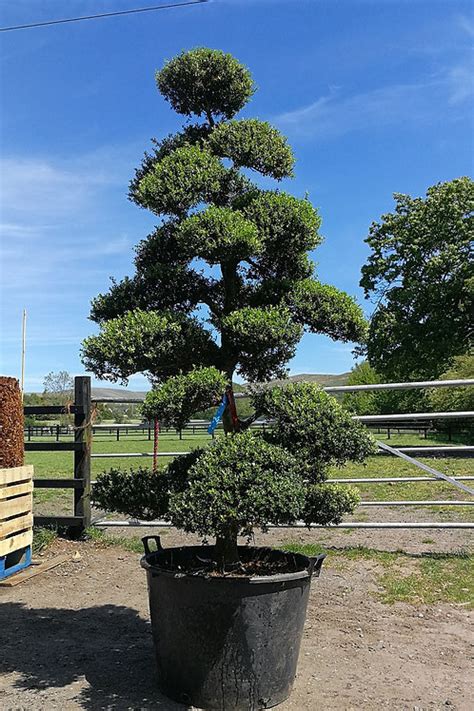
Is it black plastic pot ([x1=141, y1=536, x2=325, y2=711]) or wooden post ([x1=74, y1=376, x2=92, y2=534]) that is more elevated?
wooden post ([x1=74, y1=376, x2=92, y2=534])

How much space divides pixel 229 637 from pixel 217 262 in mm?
2015

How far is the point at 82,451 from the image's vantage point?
659 cm

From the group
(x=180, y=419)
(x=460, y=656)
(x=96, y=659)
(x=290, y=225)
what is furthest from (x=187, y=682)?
(x=290, y=225)

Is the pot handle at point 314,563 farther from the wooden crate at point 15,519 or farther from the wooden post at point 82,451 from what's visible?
the wooden post at point 82,451

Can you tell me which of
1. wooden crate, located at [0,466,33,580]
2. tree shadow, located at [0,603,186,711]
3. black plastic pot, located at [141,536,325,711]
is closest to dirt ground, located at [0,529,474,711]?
tree shadow, located at [0,603,186,711]

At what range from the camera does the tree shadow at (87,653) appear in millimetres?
3340

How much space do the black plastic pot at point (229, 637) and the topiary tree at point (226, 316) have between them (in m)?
0.32

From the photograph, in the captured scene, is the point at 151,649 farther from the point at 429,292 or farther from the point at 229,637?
the point at 429,292

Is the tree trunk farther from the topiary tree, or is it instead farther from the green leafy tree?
the green leafy tree

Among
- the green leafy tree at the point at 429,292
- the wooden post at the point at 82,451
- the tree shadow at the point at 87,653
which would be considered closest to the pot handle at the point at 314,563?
the tree shadow at the point at 87,653

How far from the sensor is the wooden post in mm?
6598

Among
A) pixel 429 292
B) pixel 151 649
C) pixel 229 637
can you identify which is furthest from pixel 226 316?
pixel 429 292

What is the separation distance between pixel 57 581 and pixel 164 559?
2.27m

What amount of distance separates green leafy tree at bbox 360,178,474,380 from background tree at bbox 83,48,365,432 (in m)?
17.0
